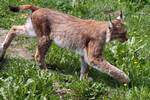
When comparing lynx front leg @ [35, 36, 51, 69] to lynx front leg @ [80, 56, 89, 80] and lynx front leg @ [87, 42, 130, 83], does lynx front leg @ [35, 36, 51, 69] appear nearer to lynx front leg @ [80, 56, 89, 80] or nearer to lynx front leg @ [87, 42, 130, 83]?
lynx front leg @ [80, 56, 89, 80]

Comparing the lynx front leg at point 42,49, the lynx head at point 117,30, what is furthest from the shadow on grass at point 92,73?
the lynx head at point 117,30

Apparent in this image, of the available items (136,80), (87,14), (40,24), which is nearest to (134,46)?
(136,80)

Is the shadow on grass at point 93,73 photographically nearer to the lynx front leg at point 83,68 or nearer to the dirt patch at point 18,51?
the lynx front leg at point 83,68

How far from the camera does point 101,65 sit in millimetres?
9258

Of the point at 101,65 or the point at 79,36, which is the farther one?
the point at 79,36

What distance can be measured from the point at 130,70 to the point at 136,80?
31 cm

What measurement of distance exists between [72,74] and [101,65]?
2.01 ft

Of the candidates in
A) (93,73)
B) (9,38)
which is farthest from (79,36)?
(9,38)

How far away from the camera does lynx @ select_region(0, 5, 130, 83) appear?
30.5 feet

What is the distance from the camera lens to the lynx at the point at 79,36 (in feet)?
30.5

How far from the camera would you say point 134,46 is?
1068 cm

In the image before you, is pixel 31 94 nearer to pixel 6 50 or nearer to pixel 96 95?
pixel 96 95

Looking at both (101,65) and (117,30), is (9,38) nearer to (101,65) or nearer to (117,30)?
(101,65)

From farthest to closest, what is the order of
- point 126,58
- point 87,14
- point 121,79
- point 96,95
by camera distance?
point 87,14, point 126,58, point 121,79, point 96,95
